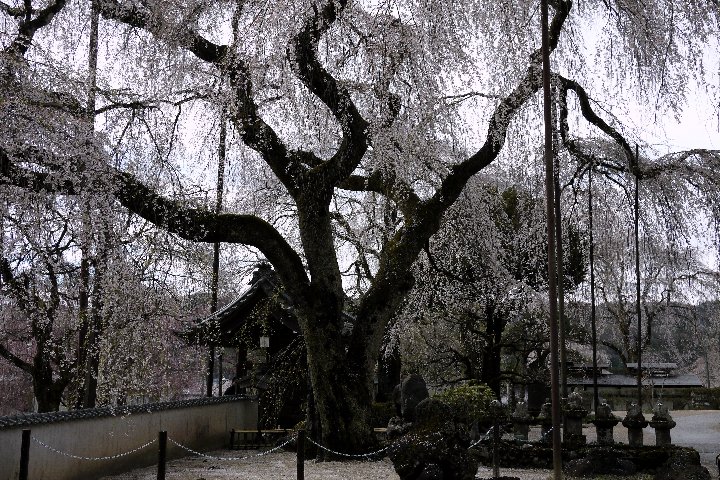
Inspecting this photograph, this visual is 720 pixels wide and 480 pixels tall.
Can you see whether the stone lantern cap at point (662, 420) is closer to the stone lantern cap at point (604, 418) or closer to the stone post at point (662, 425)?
the stone post at point (662, 425)

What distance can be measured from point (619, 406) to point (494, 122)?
80.5ft

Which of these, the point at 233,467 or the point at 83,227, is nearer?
the point at 83,227

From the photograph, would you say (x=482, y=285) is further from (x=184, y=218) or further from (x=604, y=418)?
(x=184, y=218)

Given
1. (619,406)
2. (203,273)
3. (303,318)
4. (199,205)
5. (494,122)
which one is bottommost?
(619,406)

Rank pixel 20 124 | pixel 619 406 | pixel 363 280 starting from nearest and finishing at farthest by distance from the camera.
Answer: pixel 20 124 → pixel 363 280 → pixel 619 406

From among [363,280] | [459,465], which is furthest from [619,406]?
[459,465]

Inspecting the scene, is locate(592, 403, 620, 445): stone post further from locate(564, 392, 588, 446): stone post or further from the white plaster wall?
the white plaster wall

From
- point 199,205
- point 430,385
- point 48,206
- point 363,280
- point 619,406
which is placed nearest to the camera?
point 48,206

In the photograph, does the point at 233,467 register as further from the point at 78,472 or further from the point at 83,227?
the point at 83,227

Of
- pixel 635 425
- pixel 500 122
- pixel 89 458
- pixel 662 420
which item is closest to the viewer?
pixel 89 458

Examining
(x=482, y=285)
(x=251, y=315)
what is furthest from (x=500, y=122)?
(x=482, y=285)

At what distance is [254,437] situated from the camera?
1512 centimetres

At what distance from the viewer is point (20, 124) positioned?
22.4 feet

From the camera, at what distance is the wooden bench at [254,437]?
1448 cm
